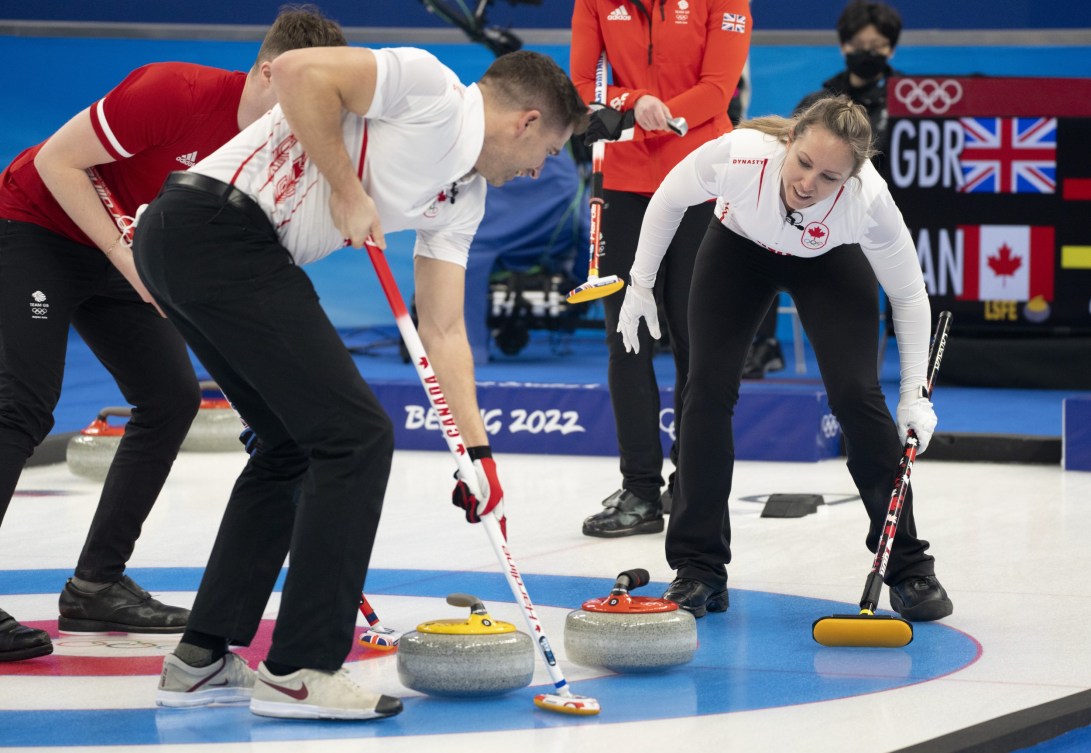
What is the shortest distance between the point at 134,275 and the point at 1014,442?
4.33 m

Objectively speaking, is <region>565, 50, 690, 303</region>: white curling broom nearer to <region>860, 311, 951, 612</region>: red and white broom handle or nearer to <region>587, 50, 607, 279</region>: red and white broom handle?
<region>587, 50, 607, 279</region>: red and white broom handle

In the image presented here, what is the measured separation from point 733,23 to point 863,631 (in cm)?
238

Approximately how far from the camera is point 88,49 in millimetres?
10977

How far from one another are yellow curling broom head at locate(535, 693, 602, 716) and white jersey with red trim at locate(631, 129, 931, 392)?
1.38 metres

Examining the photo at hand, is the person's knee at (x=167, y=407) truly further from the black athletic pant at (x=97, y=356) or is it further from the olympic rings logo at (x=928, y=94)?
the olympic rings logo at (x=928, y=94)

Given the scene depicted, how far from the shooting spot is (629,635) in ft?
11.0

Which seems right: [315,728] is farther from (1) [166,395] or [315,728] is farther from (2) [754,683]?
(1) [166,395]

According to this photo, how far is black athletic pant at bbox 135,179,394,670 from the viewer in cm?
297

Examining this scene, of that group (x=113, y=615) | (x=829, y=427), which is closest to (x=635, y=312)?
(x=113, y=615)

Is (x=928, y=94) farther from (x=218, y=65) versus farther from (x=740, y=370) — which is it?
(x=218, y=65)

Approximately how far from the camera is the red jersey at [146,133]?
352 centimetres

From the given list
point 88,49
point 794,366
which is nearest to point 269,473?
point 794,366

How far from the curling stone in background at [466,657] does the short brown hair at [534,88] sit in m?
0.99

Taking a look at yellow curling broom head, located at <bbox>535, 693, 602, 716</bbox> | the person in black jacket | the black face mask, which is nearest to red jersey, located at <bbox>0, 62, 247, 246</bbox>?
yellow curling broom head, located at <bbox>535, 693, 602, 716</bbox>
